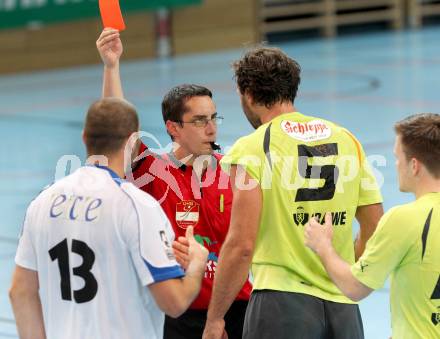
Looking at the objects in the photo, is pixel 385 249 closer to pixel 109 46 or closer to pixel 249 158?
pixel 249 158

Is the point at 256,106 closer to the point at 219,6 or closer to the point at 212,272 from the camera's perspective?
the point at 212,272

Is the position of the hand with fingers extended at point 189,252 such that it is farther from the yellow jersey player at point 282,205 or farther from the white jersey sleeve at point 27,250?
the white jersey sleeve at point 27,250

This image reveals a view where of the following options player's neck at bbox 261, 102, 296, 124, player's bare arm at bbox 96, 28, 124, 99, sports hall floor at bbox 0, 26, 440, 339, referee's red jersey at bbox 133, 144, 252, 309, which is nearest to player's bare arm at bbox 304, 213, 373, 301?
player's neck at bbox 261, 102, 296, 124

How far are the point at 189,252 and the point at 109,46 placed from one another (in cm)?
156

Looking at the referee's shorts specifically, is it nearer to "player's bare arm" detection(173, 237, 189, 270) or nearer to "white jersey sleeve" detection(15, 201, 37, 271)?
"player's bare arm" detection(173, 237, 189, 270)

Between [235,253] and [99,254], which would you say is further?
[235,253]

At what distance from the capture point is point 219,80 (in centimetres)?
1828

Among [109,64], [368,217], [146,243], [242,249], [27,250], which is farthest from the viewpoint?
[109,64]

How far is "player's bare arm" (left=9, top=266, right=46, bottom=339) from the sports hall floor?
320 cm

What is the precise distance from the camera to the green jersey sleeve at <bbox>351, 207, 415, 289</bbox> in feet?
12.7

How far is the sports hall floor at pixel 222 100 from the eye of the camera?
1084 centimetres

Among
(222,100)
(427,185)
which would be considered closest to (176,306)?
(427,185)

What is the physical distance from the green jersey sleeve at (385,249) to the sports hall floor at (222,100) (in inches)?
120

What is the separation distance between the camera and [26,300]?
3.89 meters
